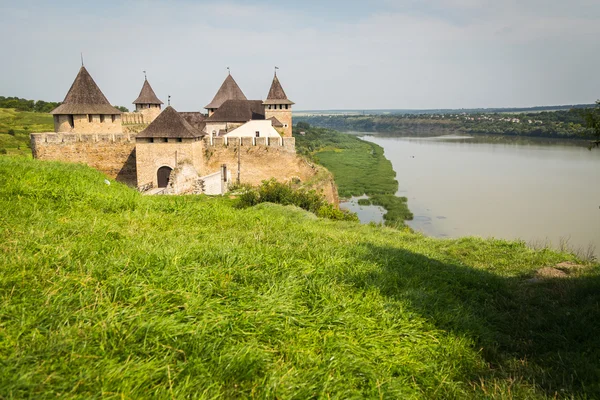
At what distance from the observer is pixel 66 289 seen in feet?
9.07

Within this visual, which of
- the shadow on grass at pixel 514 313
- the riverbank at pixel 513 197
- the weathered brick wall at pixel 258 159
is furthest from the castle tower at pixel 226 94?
the shadow on grass at pixel 514 313

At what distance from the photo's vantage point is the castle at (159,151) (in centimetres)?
1459

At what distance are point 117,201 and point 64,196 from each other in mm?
685

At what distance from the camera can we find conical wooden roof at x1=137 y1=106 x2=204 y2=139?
14.5 meters

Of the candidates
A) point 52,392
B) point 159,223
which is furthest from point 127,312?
point 159,223

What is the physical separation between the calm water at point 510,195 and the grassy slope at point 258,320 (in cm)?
1106

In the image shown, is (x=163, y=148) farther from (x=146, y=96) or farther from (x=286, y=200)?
(x=146, y=96)

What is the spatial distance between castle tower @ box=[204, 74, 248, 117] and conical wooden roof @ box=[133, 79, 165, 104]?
2.90 m

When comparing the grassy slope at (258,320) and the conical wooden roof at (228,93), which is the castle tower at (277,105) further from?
the grassy slope at (258,320)

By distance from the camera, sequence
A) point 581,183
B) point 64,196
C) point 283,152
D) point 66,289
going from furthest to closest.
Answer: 1. point 581,183
2. point 283,152
3. point 64,196
4. point 66,289

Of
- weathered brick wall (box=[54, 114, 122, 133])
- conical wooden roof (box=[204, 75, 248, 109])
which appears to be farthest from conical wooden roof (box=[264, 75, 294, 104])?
weathered brick wall (box=[54, 114, 122, 133])

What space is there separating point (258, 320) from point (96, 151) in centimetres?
1431

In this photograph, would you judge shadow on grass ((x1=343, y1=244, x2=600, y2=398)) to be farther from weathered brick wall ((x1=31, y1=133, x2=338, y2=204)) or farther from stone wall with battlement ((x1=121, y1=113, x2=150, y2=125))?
stone wall with battlement ((x1=121, y1=113, x2=150, y2=125))

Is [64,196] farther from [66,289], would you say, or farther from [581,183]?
[581,183]
